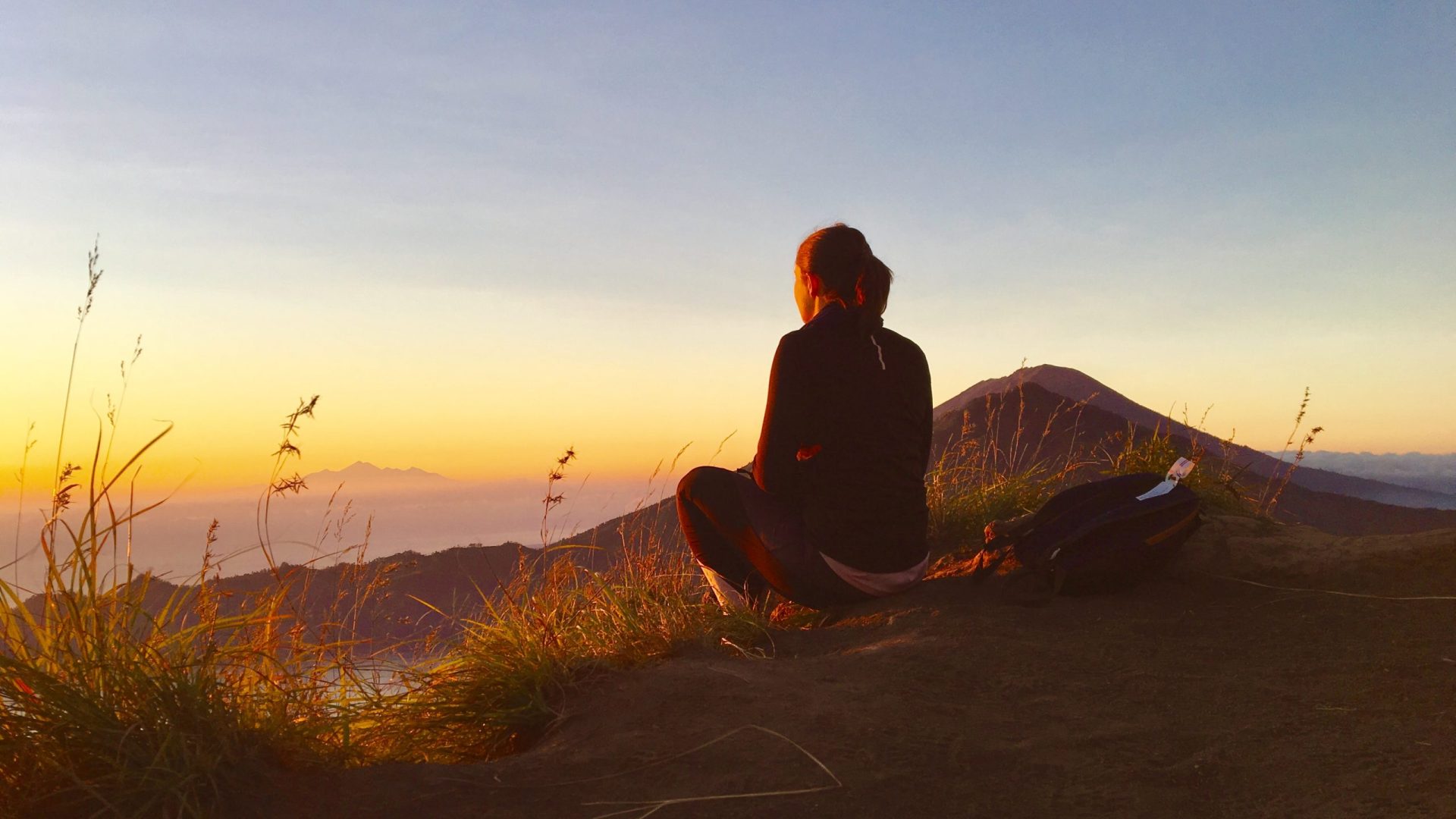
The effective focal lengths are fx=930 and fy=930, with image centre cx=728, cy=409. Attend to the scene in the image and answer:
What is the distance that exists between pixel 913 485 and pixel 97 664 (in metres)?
2.80

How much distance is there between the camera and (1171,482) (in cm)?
427

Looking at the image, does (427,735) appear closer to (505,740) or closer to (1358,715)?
(505,740)

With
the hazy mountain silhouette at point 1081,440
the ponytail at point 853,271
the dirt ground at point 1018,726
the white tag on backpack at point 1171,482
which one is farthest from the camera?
the hazy mountain silhouette at point 1081,440

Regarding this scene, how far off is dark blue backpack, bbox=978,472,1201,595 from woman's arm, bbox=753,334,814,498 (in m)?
1.16

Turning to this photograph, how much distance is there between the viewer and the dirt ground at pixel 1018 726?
2102mm

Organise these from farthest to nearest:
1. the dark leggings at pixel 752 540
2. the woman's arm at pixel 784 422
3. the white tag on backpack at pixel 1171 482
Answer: the white tag on backpack at pixel 1171 482 → the dark leggings at pixel 752 540 → the woman's arm at pixel 784 422

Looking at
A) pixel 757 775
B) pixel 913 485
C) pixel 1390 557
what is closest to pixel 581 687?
pixel 757 775

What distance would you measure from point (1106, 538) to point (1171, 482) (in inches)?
Result: 20.8

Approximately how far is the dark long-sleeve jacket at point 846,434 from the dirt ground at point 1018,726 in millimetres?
424

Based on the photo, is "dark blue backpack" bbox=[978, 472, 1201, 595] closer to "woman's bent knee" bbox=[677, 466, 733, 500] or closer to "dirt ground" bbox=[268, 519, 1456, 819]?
"dirt ground" bbox=[268, 519, 1456, 819]

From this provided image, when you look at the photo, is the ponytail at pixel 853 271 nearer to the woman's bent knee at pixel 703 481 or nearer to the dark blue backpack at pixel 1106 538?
the woman's bent knee at pixel 703 481

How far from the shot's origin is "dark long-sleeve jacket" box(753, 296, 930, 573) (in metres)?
3.58

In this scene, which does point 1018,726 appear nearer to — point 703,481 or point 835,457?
point 835,457

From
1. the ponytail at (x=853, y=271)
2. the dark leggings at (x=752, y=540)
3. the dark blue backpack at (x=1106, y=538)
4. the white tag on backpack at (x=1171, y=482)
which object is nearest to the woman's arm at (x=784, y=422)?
the dark leggings at (x=752, y=540)
